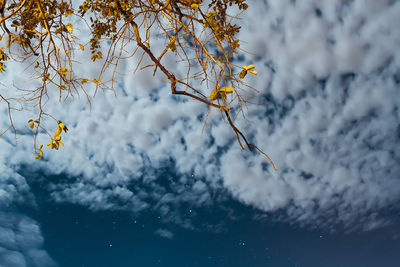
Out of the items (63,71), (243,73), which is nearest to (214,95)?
(243,73)

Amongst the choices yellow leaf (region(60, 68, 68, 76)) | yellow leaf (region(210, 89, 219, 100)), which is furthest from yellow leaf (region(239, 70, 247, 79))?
yellow leaf (region(60, 68, 68, 76))

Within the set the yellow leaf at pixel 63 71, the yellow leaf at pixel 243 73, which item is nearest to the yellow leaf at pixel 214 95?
the yellow leaf at pixel 243 73

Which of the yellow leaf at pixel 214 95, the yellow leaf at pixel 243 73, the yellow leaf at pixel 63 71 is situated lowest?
the yellow leaf at pixel 214 95

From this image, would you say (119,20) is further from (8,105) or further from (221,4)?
(8,105)

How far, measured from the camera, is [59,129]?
4.87ft

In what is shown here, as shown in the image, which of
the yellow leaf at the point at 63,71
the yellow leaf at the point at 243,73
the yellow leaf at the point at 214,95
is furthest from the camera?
the yellow leaf at the point at 63,71

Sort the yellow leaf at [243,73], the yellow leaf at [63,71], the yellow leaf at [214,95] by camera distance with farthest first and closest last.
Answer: the yellow leaf at [63,71] < the yellow leaf at [243,73] < the yellow leaf at [214,95]

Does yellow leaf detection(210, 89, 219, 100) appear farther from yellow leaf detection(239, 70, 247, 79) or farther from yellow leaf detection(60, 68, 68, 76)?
yellow leaf detection(60, 68, 68, 76)

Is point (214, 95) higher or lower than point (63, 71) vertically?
lower

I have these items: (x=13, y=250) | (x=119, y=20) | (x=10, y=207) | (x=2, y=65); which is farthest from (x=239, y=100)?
(x=13, y=250)

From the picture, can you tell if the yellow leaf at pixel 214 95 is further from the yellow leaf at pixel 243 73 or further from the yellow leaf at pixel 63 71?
the yellow leaf at pixel 63 71

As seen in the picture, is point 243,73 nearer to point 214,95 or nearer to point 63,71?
point 214,95

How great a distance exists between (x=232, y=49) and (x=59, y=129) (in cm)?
119

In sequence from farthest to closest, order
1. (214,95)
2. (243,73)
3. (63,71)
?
1. (63,71)
2. (243,73)
3. (214,95)
